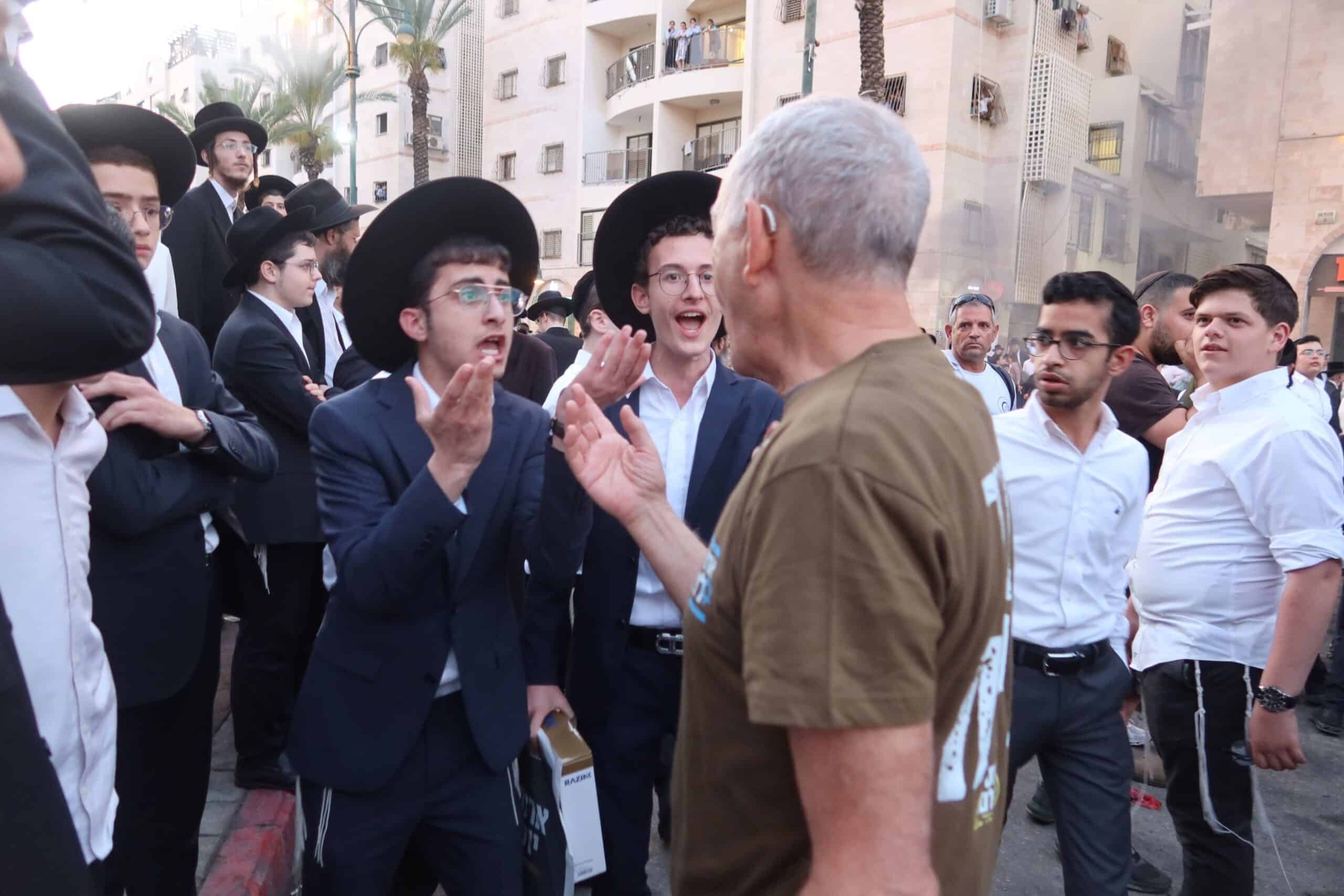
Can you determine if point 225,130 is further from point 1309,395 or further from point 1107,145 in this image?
point 1107,145

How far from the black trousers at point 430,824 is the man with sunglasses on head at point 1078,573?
1696 mm

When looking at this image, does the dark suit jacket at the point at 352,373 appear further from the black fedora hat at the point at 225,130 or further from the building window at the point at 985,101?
the building window at the point at 985,101

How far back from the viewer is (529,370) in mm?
5395

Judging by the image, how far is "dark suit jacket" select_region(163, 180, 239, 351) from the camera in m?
5.02

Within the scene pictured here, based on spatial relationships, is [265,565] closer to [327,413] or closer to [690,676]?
[327,413]


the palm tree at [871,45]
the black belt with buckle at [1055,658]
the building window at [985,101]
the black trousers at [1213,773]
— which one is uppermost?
the building window at [985,101]

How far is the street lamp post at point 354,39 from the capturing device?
66.4 ft

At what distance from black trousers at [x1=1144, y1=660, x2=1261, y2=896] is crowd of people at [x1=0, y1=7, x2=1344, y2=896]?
0.01 meters

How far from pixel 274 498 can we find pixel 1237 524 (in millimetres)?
3768

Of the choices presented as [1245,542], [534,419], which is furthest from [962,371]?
[534,419]

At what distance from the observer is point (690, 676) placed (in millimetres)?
1401

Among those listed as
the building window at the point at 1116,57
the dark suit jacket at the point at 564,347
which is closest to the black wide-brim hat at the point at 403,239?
the dark suit jacket at the point at 564,347

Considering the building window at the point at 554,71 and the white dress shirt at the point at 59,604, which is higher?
the building window at the point at 554,71

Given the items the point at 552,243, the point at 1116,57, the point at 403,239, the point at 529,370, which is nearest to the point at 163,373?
the point at 403,239
